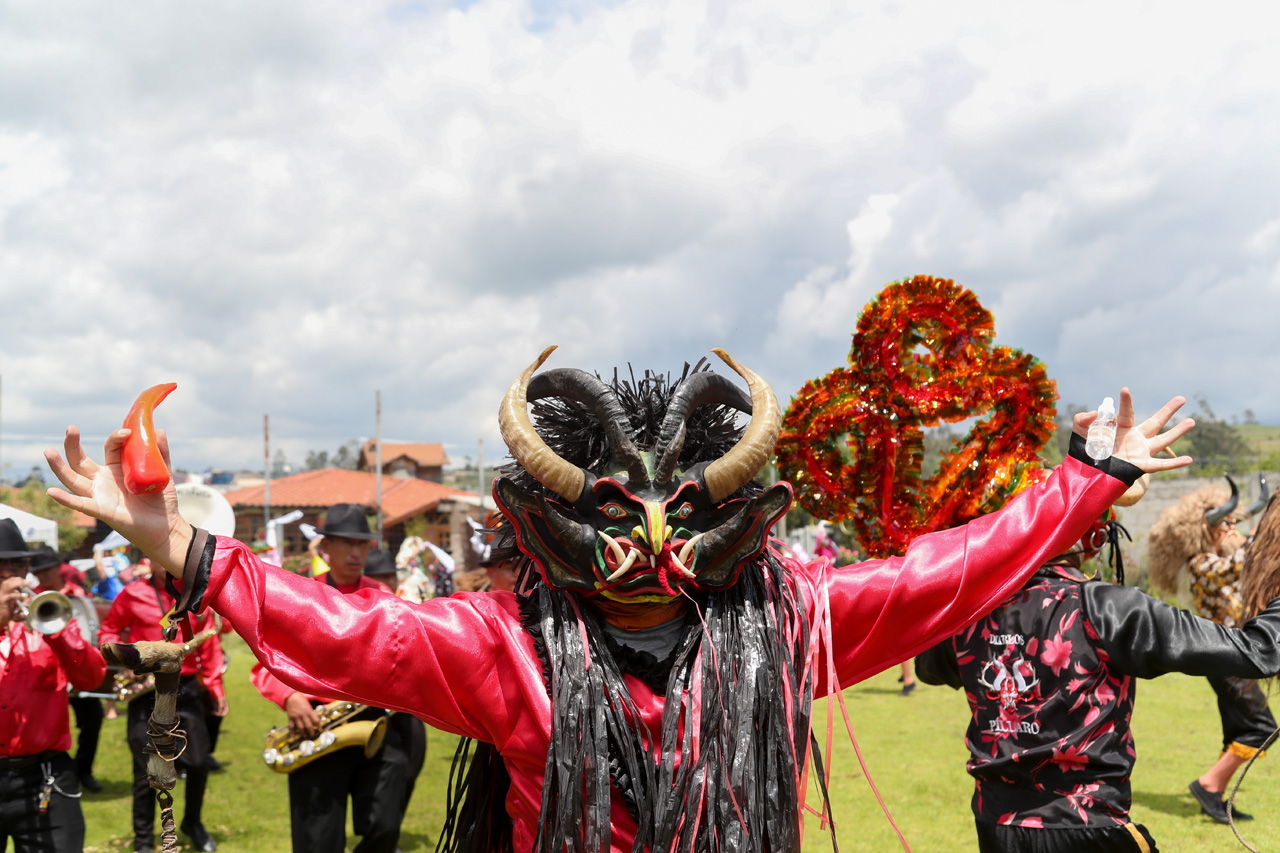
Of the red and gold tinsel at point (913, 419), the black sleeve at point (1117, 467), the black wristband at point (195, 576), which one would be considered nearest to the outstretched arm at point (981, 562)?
the black sleeve at point (1117, 467)

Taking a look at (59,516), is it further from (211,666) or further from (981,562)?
(981,562)

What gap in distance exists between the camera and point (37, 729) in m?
4.03

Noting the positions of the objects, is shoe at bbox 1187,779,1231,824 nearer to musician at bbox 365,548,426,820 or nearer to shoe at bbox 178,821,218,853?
musician at bbox 365,548,426,820

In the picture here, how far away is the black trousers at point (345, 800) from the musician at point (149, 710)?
1.64m

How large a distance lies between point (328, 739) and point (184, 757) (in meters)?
1.91

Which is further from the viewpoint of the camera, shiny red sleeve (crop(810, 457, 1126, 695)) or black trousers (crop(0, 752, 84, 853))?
black trousers (crop(0, 752, 84, 853))

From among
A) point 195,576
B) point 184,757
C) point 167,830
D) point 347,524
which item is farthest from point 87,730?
point 195,576

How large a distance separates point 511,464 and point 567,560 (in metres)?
0.49

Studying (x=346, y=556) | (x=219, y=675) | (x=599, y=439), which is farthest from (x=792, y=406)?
(x=219, y=675)

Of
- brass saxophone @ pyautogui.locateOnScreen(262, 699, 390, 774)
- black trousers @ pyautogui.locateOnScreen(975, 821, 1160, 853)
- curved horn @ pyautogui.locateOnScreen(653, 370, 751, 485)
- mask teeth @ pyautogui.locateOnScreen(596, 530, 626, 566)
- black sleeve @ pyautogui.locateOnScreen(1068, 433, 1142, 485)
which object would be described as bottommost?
brass saxophone @ pyautogui.locateOnScreen(262, 699, 390, 774)

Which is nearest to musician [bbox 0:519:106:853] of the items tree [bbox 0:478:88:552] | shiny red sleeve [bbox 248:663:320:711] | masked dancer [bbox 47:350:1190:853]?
shiny red sleeve [bbox 248:663:320:711]

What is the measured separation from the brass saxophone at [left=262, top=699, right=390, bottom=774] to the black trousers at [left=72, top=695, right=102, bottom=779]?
3781mm

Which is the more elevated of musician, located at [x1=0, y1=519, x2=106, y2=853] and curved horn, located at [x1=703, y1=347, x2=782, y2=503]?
curved horn, located at [x1=703, y1=347, x2=782, y2=503]

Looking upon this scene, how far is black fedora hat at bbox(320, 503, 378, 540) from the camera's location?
16.3 ft
